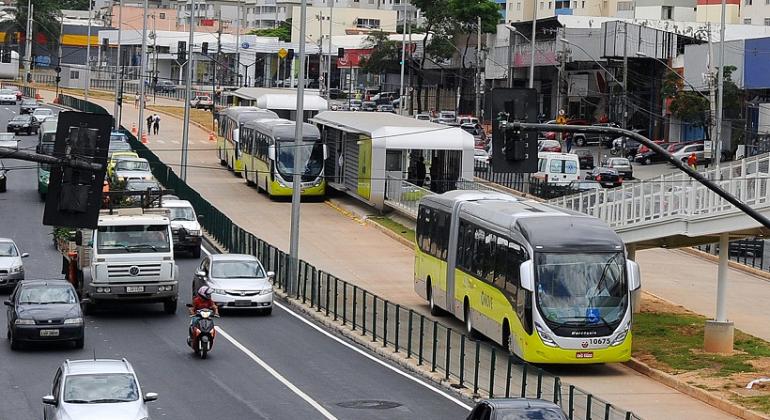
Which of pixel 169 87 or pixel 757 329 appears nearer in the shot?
pixel 757 329

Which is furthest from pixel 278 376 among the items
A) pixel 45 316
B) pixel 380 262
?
pixel 380 262

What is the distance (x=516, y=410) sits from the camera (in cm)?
1872

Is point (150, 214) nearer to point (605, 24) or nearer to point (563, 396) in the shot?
point (563, 396)

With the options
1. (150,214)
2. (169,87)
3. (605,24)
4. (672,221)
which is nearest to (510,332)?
(672,221)

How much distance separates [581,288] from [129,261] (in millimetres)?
11341

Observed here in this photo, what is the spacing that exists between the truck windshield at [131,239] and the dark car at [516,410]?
1823cm

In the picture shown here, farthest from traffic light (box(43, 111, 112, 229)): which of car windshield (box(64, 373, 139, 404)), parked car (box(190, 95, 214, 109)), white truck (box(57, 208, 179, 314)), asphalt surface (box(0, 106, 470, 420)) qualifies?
parked car (box(190, 95, 214, 109))

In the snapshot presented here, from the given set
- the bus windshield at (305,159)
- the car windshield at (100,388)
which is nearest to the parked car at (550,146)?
the bus windshield at (305,159)

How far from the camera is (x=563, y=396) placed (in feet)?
76.6

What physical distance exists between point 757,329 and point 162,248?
598 inches

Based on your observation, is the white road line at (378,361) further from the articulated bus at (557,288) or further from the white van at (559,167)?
the white van at (559,167)

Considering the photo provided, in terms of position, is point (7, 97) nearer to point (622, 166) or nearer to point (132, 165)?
point (622, 166)

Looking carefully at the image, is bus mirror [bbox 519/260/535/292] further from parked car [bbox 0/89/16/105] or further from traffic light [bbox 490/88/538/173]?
parked car [bbox 0/89/16/105]

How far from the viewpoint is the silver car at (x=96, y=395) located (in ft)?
69.8
